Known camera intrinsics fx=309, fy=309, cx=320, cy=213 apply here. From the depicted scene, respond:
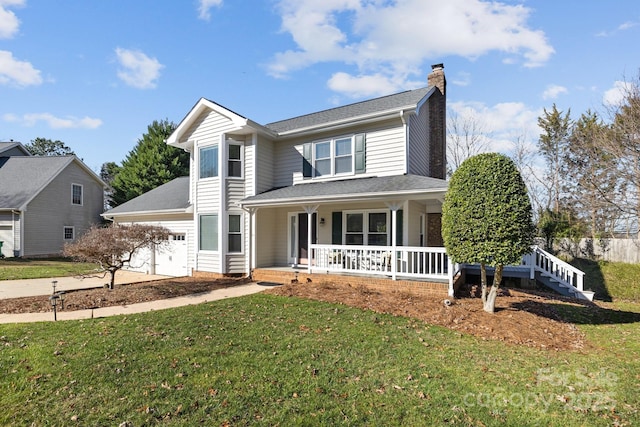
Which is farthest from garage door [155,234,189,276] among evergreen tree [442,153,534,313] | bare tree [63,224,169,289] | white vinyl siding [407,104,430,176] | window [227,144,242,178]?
evergreen tree [442,153,534,313]

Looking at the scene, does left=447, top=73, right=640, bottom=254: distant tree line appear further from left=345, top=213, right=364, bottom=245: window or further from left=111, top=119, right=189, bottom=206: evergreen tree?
left=111, top=119, right=189, bottom=206: evergreen tree

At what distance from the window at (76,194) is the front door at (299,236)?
2095 centimetres

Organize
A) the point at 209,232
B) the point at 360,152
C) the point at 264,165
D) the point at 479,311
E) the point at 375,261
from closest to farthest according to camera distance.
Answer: the point at 479,311 < the point at 375,261 < the point at 360,152 < the point at 209,232 < the point at 264,165

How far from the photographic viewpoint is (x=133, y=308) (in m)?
7.92

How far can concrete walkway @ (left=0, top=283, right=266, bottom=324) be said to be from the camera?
7010 millimetres

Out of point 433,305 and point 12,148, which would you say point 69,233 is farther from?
point 433,305

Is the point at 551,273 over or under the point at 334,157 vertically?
under

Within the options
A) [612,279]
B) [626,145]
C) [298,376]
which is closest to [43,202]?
[298,376]

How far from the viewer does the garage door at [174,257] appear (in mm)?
13820

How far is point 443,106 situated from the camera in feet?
49.1

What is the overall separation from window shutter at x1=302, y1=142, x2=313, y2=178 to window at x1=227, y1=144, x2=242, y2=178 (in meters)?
2.64

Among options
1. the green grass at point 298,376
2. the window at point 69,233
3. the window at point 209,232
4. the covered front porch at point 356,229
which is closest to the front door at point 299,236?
the covered front porch at point 356,229

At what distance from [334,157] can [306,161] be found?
4.21 feet

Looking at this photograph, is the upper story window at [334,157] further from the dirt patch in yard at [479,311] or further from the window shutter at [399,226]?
the dirt patch in yard at [479,311]
